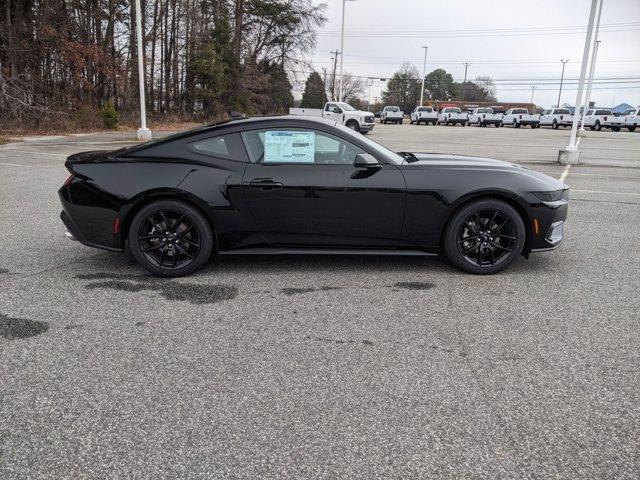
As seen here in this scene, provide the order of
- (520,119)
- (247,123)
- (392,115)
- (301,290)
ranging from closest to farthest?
(301,290) < (247,123) < (520,119) < (392,115)

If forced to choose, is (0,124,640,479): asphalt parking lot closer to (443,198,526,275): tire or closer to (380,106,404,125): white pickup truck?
(443,198,526,275): tire

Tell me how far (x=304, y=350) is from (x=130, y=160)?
101 inches

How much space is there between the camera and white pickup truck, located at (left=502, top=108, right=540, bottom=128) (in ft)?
161

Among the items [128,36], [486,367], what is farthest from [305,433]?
[128,36]

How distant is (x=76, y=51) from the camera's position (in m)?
24.4

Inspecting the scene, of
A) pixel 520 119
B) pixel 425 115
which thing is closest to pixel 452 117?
pixel 425 115

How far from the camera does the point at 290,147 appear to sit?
4.79 m

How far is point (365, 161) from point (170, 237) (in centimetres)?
185

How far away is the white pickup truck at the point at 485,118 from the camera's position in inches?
1998

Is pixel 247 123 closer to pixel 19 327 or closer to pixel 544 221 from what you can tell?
pixel 19 327

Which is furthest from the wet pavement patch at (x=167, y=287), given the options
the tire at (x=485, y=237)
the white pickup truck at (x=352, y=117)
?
the white pickup truck at (x=352, y=117)

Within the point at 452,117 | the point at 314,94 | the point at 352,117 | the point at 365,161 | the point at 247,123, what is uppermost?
the point at 314,94

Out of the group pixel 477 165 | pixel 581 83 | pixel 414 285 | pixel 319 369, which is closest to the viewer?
pixel 319 369

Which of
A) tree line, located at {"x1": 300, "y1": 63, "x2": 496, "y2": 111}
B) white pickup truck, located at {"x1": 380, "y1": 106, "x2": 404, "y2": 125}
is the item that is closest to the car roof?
white pickup truck, located at {"x1": 380, "y1": 106, "x2": 404, "y2": 125}
